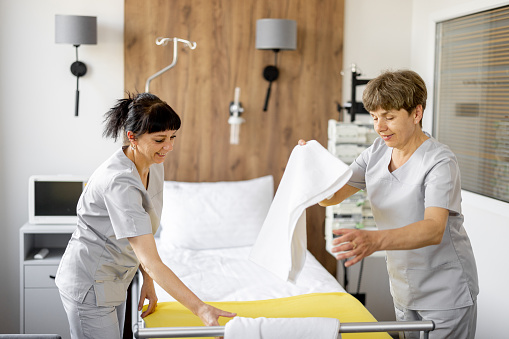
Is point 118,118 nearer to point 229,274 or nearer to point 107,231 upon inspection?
point 107,231

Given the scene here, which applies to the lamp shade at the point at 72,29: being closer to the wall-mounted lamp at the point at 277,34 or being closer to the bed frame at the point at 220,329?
the wall-mounted lamp at the point at 277,34

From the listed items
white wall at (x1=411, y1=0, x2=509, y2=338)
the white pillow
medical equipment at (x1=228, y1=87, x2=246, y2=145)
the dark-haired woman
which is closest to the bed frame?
the dark-haired woman

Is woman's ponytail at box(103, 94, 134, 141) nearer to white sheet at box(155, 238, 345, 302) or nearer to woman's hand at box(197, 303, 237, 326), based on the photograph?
woman's hand at box(197, 303, 237, 326)

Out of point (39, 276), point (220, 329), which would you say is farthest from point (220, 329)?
point (39, 276)

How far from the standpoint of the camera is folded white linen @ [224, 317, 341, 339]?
1817 millimetres

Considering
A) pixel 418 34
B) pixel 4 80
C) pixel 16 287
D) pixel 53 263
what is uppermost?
pixel 418 34

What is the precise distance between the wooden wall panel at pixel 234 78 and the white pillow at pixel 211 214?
0.23 meters

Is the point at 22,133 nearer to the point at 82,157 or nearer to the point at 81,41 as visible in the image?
the point at 82,157

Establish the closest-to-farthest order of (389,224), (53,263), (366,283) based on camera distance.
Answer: (389,224), (53,263), (366,283)

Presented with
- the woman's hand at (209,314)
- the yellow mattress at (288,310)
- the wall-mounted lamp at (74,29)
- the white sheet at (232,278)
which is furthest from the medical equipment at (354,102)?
the woman's hand at (209,314)

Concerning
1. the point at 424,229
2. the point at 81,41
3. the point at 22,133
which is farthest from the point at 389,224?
A: the point at 22,133

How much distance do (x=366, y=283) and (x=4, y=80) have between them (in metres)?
2.66

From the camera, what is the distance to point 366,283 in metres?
4.02

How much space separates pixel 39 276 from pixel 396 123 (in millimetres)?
2407
